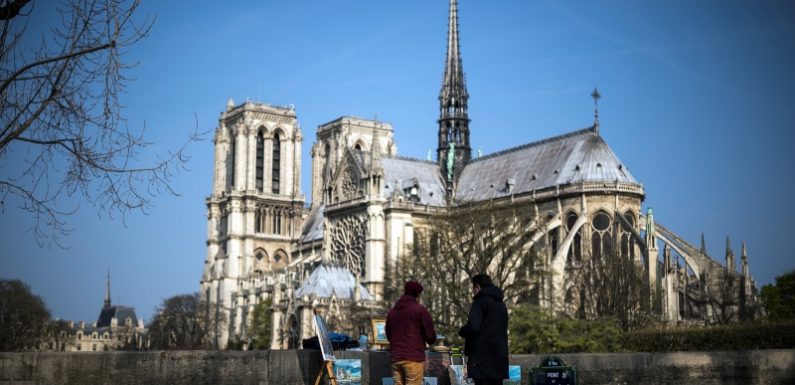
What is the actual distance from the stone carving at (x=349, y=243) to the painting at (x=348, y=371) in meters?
56.0

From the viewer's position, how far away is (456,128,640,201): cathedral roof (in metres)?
66.4

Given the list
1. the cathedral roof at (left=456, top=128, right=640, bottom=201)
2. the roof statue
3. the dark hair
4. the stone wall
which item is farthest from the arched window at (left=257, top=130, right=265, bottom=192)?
the dark hair

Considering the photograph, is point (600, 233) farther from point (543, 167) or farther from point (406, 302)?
point (406, 302)

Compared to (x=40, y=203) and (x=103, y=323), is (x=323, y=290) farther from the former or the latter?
(x=103, y=323)

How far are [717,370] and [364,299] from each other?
4842 centimetres

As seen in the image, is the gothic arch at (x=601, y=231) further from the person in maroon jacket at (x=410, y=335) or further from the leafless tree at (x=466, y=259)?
the person in maroon jacket at (x=410, y=335)

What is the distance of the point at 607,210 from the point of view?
6419 cm

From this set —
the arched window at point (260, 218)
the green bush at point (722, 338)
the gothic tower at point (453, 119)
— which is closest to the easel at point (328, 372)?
the green bush at point (722, 338)

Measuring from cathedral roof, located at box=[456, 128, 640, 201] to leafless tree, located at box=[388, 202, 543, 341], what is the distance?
42.0 ft

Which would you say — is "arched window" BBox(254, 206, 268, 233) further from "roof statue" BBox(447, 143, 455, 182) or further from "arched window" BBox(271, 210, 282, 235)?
"roof statue" BBox(447, 143, 455, 182)

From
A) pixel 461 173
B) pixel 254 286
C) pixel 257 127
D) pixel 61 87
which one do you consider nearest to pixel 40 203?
pixel 61 87

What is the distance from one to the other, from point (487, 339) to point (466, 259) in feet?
114

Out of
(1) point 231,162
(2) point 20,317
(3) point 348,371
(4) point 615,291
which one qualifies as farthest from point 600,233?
(3) point 348,371

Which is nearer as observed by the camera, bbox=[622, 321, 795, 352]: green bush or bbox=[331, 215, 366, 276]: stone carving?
bbox=[622, 321, 795, 352]: green bush
